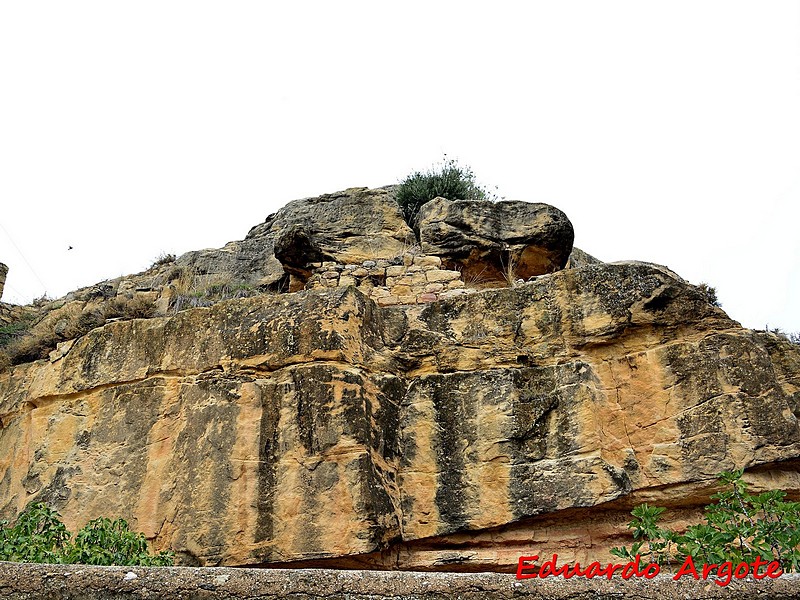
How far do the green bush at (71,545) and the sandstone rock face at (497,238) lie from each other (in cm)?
471

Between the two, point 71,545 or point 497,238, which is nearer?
point 71,545

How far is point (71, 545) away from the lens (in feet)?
17.9

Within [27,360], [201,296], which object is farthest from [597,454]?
[27,360]

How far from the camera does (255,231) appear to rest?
1205cm

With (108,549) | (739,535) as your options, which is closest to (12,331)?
(108,549)

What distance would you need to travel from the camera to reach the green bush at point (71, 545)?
5160 mm

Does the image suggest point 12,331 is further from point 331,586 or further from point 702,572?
point 702,572

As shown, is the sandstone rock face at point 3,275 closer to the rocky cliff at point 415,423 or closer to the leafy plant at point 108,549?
the rocky cliff at point 415,423

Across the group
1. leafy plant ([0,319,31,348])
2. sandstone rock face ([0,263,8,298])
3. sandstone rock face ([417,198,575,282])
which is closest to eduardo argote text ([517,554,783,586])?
sandstone rock face ([417,198,575,282])

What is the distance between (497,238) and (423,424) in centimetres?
321

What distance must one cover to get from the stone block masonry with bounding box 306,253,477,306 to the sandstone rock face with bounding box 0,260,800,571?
2.50 ft

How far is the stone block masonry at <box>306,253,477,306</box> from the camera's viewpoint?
8047 mm

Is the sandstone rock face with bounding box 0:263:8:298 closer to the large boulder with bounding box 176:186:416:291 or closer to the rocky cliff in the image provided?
the large boulder with bounding box 176:186:416:291

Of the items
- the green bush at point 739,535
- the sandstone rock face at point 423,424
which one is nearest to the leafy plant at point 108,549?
the sandstone rock face at point 423,424
